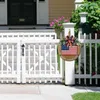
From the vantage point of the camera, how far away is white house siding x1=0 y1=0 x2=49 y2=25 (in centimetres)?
1936

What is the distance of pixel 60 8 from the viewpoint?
19.4m

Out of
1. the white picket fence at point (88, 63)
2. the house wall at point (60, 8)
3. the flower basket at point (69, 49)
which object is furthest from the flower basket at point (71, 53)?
the house wall at point (60, 8)

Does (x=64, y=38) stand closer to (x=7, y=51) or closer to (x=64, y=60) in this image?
(x=64, y=60)

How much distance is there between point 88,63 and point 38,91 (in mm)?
1713

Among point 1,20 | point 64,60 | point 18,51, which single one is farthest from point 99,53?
point 1,20

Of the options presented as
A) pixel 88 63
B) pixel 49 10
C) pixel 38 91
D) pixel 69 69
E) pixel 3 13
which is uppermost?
pixel 49 10

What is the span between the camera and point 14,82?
1007cm

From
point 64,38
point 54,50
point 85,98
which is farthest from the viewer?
point 54,50

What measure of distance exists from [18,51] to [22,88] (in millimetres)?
1021

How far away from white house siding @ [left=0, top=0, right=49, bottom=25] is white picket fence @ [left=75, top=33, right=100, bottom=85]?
31.1 feet

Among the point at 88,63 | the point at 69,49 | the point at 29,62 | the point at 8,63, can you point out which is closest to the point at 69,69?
the point at 88,63

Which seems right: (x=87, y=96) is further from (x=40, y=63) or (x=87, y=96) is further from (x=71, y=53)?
(x=40, y=63)

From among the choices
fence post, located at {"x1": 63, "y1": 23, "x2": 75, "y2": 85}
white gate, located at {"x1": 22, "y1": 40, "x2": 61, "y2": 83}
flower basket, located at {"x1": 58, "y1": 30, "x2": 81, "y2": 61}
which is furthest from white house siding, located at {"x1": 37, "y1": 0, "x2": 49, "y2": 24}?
flower basket, located at {"x1": 58, "y1": 30, "x2": 81, "y2": 61}

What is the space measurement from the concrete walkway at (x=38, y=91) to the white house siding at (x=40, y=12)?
32.5 feet
